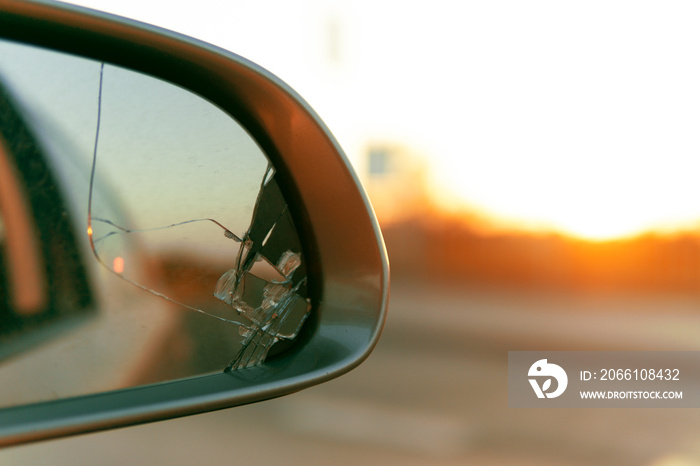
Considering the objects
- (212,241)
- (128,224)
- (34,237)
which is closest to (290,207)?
(212,241)

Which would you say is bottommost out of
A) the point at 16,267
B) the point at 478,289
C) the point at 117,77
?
the point at 16,267

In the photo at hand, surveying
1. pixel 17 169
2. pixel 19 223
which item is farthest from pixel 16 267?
pixel 17 169

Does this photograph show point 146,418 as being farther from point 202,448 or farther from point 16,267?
point 202,448

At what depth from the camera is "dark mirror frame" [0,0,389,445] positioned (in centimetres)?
92

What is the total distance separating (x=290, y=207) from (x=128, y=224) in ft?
1.31

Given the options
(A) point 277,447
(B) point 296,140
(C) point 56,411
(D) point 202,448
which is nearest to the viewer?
(C) point 56,411

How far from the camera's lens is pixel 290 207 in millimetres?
1420

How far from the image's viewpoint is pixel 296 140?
1322 mm

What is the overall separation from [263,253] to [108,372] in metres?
0.41

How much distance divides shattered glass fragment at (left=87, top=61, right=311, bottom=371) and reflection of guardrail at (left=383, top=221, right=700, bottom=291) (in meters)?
10.3

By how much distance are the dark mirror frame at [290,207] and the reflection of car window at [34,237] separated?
0.15 m

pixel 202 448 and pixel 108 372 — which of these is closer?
pixel 108 372
